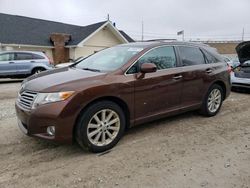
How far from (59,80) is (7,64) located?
1071 cm

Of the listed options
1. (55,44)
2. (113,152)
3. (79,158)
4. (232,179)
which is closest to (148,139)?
(113,152)

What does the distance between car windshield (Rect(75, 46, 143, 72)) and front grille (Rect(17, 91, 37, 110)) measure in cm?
115

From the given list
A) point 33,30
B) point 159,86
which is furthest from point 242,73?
point 33,30

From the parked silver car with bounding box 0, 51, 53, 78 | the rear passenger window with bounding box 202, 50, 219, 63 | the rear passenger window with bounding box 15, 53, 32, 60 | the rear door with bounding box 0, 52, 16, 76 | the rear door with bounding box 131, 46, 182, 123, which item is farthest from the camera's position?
the rear passenger window with bounding box 15, 53, 32, 60

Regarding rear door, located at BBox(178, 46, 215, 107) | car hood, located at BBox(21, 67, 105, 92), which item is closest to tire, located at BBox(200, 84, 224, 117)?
rear door, located at BBox(178, 46, 215, 107)

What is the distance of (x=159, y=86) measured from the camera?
14.6 feet

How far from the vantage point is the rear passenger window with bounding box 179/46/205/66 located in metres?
5.08

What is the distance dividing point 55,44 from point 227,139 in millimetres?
20186

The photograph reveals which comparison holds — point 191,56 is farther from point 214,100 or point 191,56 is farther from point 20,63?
point 20,63

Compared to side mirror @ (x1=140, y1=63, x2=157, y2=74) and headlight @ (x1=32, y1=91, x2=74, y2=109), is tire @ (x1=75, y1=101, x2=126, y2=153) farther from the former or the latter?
side mirror @ (x1=140, y1=63, x2=157, y2=74)

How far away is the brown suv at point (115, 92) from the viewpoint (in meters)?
3.50

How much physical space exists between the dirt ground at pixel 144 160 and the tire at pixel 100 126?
16 centimetres

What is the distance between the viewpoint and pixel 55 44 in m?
22.3

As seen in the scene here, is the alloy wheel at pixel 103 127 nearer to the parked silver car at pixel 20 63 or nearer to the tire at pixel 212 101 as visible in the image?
the tire at pixel 212 101
